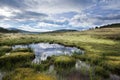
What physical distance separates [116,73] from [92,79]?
7.29m

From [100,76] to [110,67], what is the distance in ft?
20.3

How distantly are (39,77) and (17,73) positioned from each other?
3.63 metres

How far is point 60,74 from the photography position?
27328 mm

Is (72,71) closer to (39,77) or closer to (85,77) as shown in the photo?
A: (85,77)

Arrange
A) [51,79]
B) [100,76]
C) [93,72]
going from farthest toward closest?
[93,72] < [100,76] < [51,79]

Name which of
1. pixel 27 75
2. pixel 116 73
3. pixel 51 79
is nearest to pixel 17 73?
pixel 27 75

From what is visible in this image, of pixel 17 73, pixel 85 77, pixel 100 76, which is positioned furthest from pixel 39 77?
pixel 100 76

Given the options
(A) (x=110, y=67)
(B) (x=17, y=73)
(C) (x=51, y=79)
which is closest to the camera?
(C) (x=51, y=79)

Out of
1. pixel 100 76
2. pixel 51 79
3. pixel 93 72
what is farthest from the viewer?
pixel 93 72

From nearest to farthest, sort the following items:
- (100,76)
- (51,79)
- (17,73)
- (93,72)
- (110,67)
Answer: (51,79), (17,73), (100,76), (93,72), (110,67)

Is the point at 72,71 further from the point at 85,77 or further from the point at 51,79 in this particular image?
the point at 51,79

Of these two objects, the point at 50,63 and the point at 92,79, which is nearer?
the point at 92,79

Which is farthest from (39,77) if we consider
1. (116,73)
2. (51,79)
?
(116,73)

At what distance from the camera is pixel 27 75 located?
24359mm
